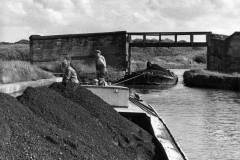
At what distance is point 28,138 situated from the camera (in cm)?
682

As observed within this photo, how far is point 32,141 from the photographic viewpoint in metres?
6.77

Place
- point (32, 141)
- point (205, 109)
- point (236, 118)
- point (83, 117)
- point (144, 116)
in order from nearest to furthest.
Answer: point (32, 141)
point (83, 117)
point (144, 116)
point (236, 118)
point (205, 109)

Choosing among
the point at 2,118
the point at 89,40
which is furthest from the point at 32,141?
the point at 89,40

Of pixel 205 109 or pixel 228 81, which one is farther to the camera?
pixel 228 81

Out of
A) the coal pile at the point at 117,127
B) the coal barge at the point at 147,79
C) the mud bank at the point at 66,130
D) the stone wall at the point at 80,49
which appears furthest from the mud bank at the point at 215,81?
the mud bank at the point at 66,130

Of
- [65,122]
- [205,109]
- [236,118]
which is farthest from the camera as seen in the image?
[205,109]

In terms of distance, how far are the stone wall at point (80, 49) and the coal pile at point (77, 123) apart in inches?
1626

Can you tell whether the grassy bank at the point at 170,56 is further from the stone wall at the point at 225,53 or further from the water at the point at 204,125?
the water at the point at 204,125

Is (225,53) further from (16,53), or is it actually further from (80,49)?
(16,53)

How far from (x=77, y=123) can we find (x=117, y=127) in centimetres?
131

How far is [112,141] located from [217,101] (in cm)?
2417

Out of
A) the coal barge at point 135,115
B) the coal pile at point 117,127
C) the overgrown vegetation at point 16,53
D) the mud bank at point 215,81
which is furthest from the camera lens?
the overgrown vegetation at point 16,53

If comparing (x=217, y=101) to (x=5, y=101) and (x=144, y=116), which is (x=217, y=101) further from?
(x=5, y=101)

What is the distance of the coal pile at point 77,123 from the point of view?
767 cm
